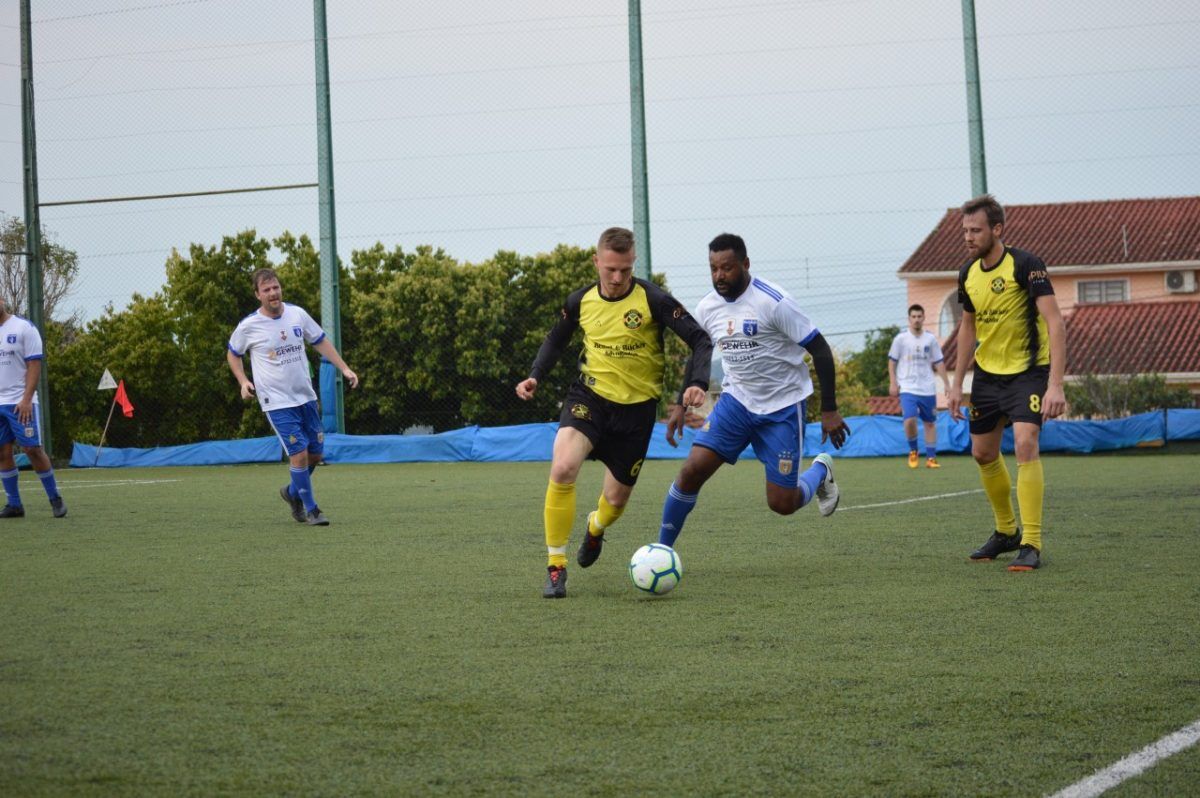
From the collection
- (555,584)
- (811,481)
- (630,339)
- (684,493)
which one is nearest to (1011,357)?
(811,481)

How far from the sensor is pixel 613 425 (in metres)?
7.18

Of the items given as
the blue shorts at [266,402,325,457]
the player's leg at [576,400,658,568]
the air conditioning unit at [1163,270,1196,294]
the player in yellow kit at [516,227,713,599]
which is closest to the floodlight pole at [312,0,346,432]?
the blue shorts at [266,402,325,457]

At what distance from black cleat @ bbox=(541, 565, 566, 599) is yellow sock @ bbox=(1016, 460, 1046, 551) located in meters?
2.67

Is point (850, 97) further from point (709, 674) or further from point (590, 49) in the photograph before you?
point (709, 674)

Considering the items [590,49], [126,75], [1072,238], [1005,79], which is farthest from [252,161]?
[1072,238]

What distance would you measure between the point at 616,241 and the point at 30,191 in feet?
77.4

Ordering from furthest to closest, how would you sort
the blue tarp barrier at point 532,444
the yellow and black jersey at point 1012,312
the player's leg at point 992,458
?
the blue tarp barrier at point 532,444
the player's leg at point 992,458
the yellow and black jersey at point 1012,312

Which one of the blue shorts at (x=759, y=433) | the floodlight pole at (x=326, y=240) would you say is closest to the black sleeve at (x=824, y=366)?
the blue shorts at (x=759, y=433)

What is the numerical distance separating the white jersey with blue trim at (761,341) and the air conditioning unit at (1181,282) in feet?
143

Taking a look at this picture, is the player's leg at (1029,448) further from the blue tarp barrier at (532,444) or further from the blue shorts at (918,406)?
the blue tarp barrier at (532,444)

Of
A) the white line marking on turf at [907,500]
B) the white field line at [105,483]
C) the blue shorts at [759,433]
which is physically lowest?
the white line marking on turf at [907,500]

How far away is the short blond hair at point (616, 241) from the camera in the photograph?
22.8 ft

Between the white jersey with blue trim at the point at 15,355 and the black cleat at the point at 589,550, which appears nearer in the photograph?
the black cleat at the point at 589,550

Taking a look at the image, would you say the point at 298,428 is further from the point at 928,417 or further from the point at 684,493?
the point at 928,417
